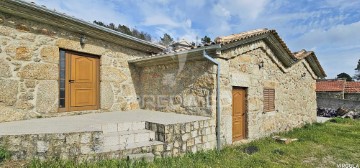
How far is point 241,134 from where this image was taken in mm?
6773

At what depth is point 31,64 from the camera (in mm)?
5340

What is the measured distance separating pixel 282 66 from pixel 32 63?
851 cm

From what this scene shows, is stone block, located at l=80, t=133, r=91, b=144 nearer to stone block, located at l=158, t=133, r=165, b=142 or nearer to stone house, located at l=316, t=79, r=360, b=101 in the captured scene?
stone block, located at l=158, t=133, r=165, b=142

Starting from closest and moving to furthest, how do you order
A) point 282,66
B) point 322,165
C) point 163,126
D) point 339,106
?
point 163,126 < point 322,165 < point 282,66 < point 339,106

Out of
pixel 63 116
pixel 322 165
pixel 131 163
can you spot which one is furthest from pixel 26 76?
pixel 322 165

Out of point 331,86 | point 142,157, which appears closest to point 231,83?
point 142,157

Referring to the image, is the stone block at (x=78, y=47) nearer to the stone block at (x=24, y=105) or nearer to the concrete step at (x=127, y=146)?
the stone block at (x=24, y=105)

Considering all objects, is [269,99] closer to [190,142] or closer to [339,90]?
[190,142]

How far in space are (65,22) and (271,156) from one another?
638 cm

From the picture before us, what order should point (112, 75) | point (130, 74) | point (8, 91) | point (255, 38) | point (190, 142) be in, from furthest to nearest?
point (130, 74), point (112, 75), point (255, 38), point (190, 142), point (8, 91)

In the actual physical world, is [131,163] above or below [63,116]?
below

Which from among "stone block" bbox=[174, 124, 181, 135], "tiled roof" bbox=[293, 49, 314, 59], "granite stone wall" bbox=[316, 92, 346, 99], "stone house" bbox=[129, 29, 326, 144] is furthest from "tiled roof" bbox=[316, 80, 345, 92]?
"stone block" bbox=[174, 124, 181, 135]

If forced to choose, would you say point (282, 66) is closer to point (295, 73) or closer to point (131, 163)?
point (295, 73)

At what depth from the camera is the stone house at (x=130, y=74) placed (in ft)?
16.9
